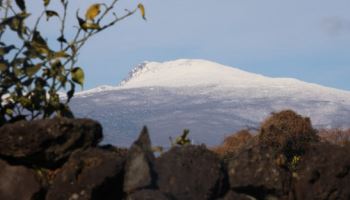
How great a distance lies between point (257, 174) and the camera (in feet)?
32.7

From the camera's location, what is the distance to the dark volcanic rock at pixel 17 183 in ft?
31.2

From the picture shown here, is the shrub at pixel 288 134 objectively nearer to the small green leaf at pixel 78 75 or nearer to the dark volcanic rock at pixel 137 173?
the dark volcanic rock at pixel 137 173

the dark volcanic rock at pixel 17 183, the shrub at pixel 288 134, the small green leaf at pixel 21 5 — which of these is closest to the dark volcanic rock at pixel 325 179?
the shrub at pixel 288 134

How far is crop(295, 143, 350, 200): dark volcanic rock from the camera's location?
10.1 metres

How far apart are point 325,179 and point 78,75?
10.6ft

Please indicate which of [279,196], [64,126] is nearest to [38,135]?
[64,126]

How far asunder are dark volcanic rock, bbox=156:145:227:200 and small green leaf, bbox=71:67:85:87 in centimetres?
163

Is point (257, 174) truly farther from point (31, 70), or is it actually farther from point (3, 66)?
point (3, 66)

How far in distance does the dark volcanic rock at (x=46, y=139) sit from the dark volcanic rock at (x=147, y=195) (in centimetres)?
93

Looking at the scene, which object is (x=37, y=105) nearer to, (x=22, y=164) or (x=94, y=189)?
(x=22, y=164)

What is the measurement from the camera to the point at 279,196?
10.1m

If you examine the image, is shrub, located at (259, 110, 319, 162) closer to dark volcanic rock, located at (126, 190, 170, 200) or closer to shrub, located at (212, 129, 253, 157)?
shrub, located at (212, 129, 253, 157)

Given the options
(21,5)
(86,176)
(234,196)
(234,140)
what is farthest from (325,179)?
A: (234,140)

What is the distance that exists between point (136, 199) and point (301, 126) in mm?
5684
